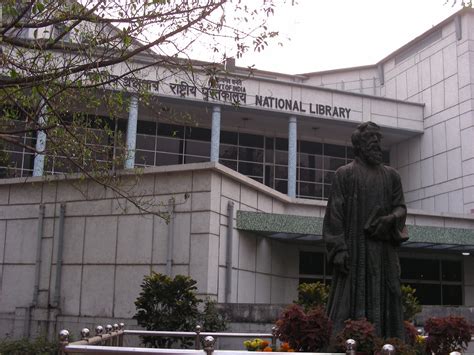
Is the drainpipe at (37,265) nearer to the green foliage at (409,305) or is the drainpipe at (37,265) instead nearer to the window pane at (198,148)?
the green foliage at (409,305)

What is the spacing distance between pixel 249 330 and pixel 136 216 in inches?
A: 191

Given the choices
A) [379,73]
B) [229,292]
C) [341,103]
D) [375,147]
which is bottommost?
[229,292]

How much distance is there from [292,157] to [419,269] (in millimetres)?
7256

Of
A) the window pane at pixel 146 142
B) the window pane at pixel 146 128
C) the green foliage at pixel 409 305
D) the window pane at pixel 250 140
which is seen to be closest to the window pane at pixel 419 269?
the green foliage at pixel 409 305

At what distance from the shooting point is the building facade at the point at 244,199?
629 inches

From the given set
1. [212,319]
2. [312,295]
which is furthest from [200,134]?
[212,319]

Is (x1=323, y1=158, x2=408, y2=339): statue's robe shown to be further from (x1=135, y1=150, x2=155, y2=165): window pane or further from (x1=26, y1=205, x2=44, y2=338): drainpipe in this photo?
(x1=135, y1=150, x2=155, y2=165): window pane

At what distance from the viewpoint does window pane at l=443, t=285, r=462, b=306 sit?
79.5 feet

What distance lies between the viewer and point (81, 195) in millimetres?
17062

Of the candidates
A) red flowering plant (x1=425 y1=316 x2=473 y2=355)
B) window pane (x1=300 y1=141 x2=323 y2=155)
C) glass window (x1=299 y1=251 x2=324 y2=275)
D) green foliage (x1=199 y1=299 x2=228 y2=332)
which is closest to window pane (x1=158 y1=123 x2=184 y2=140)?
window pane (x1=300 y1=141 x2=323 y2=155)

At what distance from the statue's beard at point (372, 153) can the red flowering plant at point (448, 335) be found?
73.5 inches

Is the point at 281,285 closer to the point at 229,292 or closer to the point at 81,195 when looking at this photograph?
the point at 229,292

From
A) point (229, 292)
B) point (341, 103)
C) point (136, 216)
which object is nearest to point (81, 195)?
point (136, 216)

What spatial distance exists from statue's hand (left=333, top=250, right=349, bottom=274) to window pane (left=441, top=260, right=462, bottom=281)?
1961cm
